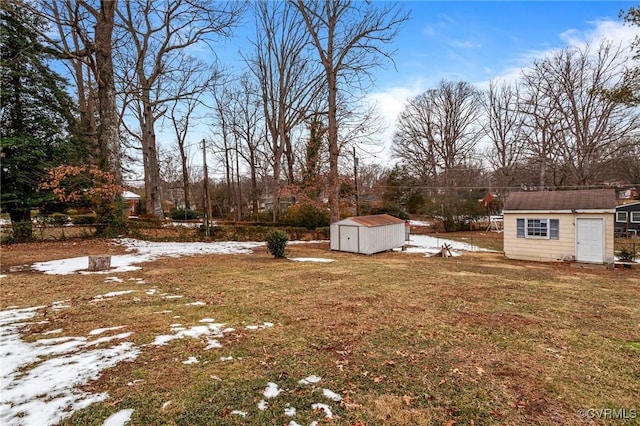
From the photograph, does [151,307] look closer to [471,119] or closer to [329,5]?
[329,5]

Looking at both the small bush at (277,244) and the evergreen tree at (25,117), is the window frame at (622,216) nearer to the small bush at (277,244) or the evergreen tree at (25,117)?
the small bush at (277,244)

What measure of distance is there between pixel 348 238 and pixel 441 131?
24668mm

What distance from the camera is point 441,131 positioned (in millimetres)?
33969

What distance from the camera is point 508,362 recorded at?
11.7 ft

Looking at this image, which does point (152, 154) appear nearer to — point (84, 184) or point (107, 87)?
point (84, 184)

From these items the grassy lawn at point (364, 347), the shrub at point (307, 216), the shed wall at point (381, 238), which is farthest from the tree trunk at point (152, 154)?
the shed wall at point (381, 238)

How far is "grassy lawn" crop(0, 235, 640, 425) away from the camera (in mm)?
2688

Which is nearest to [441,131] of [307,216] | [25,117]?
[307,216]

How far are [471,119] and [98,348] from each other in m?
36.6

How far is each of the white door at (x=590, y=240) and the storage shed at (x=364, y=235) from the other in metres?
7.06

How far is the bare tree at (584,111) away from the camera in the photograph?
71.7 feet

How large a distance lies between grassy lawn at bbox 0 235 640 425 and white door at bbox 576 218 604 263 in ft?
14.3

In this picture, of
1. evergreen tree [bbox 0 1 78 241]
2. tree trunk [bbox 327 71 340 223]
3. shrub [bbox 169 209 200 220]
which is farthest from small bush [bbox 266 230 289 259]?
shrub [bbox 169 209 200 220]

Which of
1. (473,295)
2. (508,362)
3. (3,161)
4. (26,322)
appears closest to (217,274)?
(26,322)
